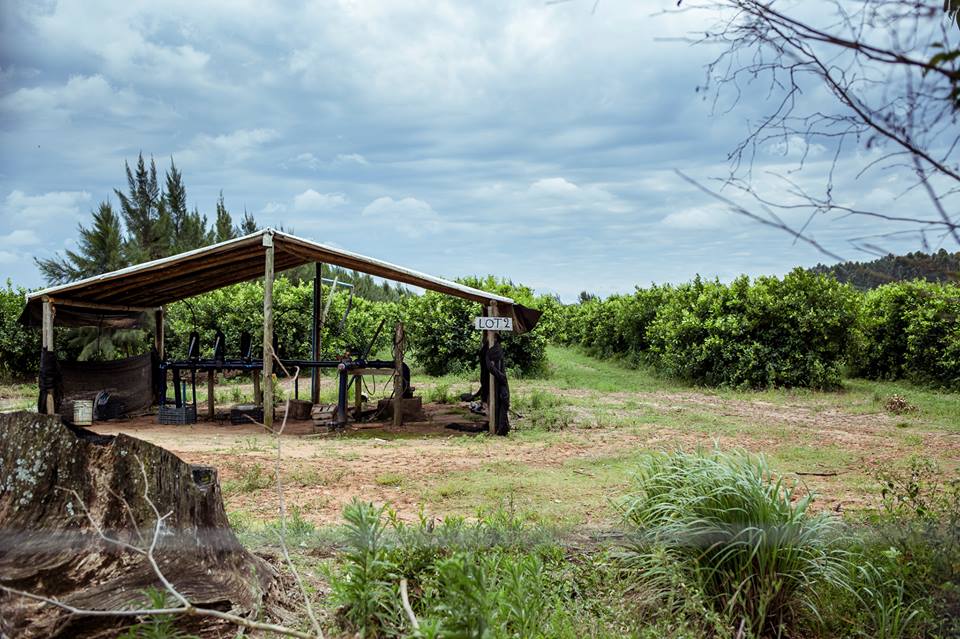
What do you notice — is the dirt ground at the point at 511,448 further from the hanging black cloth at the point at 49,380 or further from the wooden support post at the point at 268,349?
the hanging black cloth at the point at 49,380

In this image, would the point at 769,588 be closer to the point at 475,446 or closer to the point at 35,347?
the point at 475,446

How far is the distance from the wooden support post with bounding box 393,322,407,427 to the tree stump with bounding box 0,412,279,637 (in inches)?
294

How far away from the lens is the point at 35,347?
17.7 meters

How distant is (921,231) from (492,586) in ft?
6.80

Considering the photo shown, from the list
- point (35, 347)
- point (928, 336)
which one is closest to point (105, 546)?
point (928, 336)

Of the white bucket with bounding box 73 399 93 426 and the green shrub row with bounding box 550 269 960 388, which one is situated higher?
the green shrub row with bounding box 550 269 960 388

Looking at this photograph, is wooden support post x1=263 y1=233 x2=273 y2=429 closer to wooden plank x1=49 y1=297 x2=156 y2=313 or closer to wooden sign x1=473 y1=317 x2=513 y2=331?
wooden sign x1=473 y1=317 x2=513 y2=331

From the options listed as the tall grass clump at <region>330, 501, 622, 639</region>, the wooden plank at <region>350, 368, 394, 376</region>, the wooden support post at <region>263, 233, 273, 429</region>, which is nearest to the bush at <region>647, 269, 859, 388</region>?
the wooden plank at <region>350, 368, 394, 376</region>

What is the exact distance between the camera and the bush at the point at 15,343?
1727 cm

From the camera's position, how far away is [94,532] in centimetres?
277

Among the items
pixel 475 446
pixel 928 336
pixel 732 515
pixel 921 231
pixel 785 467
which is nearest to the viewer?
pixel 921 231

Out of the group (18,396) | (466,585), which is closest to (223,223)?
(18,396)

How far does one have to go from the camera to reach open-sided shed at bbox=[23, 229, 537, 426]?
33.7 feet

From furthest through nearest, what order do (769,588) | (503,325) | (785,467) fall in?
(503,325) < (785,467) < (769,588)
